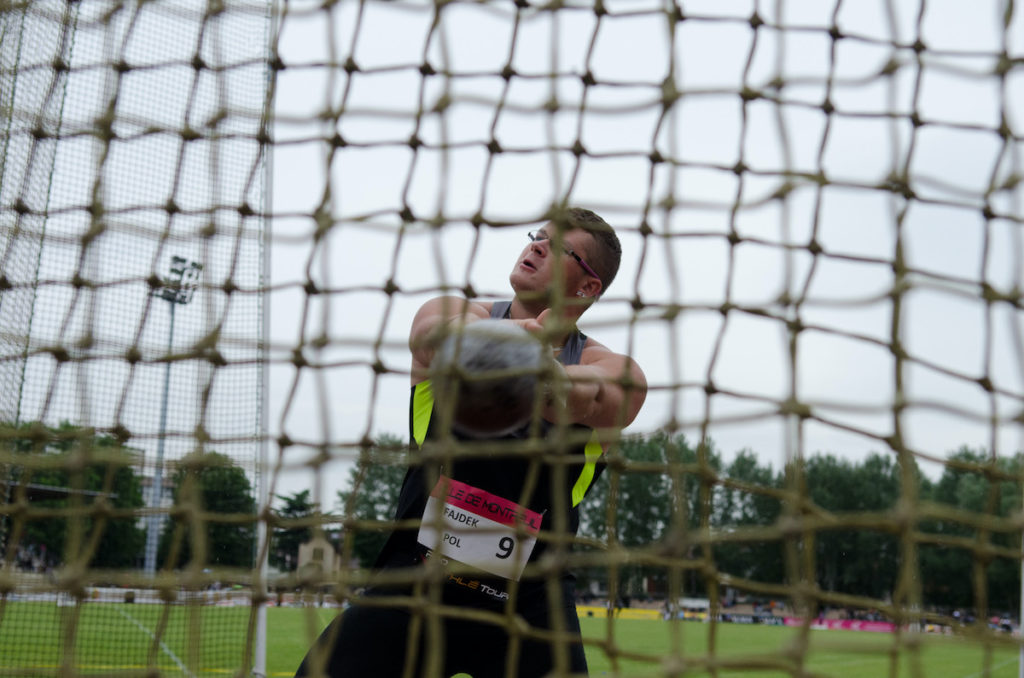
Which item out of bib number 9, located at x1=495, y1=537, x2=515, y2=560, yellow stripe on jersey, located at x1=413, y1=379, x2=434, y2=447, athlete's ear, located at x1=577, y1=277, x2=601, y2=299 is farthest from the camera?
athlete's ear, located at x1=577, y1=277, x2=601, y2=299

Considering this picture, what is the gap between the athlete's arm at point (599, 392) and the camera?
2.02 meters

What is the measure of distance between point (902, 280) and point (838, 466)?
4090 centimetres

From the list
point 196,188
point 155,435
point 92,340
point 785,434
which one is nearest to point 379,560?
point 155,435

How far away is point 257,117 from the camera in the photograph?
2516 millimetres

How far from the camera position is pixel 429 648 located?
2598 millimetres

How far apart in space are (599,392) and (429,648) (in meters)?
0.95

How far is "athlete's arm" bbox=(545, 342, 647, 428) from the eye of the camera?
202cm

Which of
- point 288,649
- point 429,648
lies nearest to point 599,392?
point 429,648

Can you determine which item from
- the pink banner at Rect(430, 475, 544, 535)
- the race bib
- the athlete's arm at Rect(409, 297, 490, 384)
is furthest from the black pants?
the athlete's arm at Rect(409, 297, 490, 384)

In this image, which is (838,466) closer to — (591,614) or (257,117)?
(591,614)

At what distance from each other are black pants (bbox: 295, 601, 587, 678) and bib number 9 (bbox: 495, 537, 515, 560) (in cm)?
21

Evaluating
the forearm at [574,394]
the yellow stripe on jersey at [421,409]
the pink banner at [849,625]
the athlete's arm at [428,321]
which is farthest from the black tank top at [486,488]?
the pink banner at [849,625]

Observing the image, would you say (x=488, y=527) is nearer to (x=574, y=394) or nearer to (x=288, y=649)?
(x=574, y=394)

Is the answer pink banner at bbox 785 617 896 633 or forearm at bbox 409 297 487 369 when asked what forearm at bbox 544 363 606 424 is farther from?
pink banner at bbox 785 617 896 633
